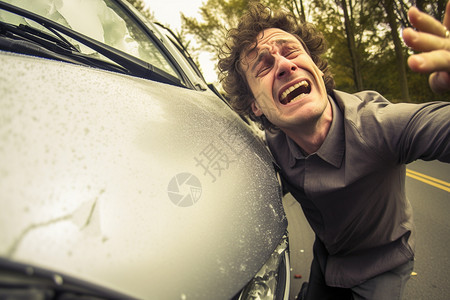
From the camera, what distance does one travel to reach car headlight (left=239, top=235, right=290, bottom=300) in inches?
29.7

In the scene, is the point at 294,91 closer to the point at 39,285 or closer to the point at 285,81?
the point at 285,81

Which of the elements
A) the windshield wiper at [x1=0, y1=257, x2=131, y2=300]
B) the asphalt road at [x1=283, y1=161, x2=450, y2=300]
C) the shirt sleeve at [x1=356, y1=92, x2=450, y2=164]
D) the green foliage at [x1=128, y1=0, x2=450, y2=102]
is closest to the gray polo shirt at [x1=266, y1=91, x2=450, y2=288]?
the shirt sleeve at [x1=356, y1=92, x2=450, y2=164]

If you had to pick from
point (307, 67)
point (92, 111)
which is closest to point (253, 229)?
point (92, 111)

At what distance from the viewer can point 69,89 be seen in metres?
0.70

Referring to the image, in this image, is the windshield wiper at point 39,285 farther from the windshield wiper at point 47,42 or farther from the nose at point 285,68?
the nose at point 285,68

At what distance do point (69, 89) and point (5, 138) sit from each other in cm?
25

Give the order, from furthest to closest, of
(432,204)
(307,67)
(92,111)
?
(432,204) → (307,67) → (92,111)

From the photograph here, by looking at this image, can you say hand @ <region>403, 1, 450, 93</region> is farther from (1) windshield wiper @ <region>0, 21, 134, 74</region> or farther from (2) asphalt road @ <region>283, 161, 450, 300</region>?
(2) asphalt road @ <region>283, 161, 450, 300</region>

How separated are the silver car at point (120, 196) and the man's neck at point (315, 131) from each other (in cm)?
50

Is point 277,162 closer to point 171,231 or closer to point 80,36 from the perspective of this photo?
point 171,231

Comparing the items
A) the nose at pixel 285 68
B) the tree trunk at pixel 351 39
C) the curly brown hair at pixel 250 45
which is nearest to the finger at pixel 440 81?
the nose at pixel 285 68

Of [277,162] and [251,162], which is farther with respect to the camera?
[277,162]

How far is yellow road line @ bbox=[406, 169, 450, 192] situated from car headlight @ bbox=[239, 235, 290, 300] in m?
3.24

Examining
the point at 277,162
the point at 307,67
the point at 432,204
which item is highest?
the point at 307,67
